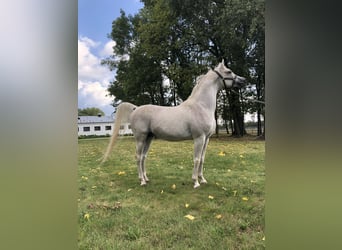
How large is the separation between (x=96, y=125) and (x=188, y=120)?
58cm

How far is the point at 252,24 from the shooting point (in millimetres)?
1510

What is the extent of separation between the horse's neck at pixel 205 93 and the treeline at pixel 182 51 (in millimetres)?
59

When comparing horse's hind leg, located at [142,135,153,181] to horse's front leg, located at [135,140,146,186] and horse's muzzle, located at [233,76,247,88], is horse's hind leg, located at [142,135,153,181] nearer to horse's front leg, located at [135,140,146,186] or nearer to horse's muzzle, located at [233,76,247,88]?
horse's front leg, located at [135,140,146,186]

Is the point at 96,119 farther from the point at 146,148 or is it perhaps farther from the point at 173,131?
the point at 173,131

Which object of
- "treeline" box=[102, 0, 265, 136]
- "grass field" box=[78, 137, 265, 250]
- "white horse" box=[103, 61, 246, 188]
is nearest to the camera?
"grass field" box=[78, 137, 265, 250]

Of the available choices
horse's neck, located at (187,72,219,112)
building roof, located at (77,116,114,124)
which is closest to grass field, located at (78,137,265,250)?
building roof, located at (77,116,114,124)

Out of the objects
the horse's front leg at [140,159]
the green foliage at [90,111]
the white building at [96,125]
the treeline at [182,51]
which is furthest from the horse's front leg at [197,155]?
the green foliage at [90,111]

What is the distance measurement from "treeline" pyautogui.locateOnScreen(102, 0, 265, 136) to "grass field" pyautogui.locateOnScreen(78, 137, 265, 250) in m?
0.27

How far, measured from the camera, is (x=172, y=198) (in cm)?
158

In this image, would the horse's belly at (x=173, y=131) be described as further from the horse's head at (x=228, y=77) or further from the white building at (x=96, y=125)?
the horse's head at (x=228, y=77)

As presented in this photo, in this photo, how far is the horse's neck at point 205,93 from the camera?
1.72 metres

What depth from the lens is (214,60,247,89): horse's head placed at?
1671mm
